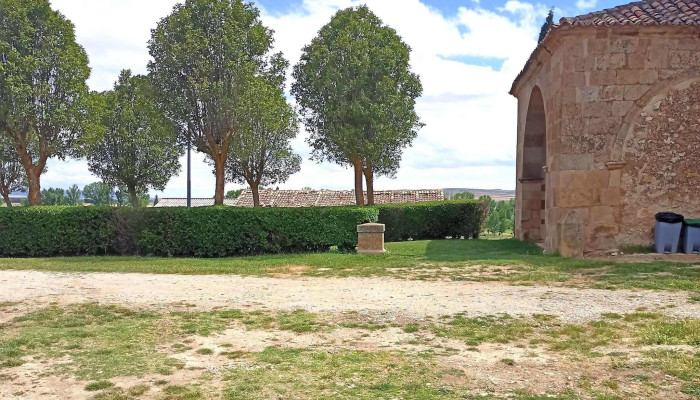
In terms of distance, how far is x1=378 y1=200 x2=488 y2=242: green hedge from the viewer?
22.3 metres

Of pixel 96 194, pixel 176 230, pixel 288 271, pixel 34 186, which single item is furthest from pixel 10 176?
pixel 96 194

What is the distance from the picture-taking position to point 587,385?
14.8 feet

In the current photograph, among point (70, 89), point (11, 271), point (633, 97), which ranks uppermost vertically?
point (70, 89)

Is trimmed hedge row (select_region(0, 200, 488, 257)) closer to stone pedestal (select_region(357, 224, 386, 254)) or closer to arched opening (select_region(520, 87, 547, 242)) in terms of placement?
stone pedestal (select_region(357, 224, 386, 254))

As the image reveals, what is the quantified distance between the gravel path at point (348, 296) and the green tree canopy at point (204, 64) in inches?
494

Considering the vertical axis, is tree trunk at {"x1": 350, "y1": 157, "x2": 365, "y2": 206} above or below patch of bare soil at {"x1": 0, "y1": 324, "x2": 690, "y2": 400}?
above

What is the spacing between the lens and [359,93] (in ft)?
93.2

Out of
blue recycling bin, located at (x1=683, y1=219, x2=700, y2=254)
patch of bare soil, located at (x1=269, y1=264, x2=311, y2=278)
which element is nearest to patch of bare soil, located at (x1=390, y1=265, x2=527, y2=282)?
patch of bare soil, located at (x1=269, y1=264, x2=311, y2=278)

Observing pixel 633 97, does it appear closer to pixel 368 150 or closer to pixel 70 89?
pixel 368 150

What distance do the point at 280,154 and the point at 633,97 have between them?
2260cm

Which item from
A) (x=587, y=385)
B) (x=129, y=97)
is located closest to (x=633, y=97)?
(x=587, y=385)

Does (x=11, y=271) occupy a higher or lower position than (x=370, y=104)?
lower

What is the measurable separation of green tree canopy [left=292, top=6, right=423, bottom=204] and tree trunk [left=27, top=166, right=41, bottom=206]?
1381 cm

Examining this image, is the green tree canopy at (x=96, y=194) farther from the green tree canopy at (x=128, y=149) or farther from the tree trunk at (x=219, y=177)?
the tree trunk at (x=219, y=177)
